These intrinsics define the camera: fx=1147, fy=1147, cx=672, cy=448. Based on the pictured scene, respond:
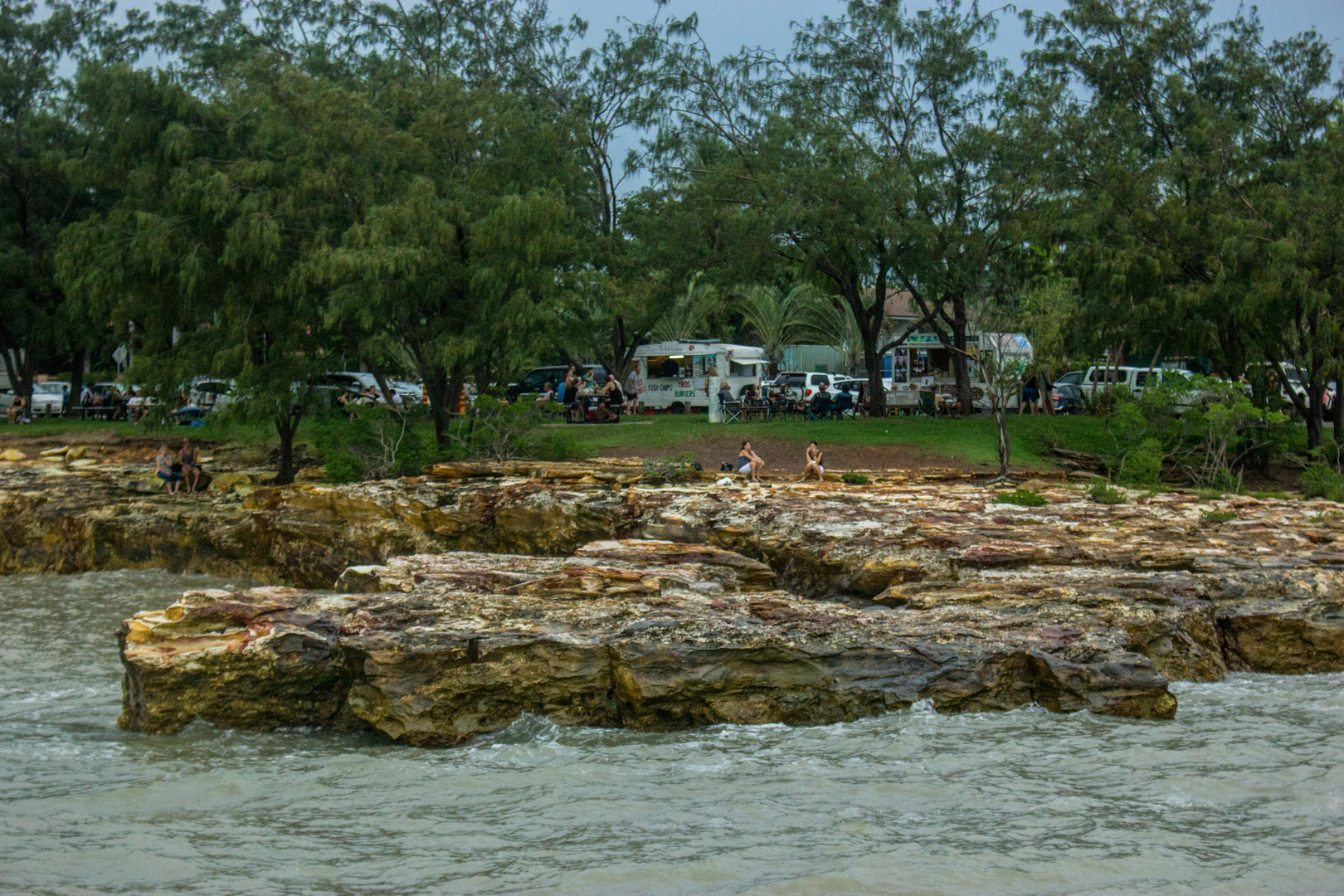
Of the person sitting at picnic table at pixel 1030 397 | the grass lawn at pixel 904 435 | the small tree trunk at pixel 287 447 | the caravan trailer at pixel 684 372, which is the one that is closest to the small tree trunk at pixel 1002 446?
the grass lawn at pixel 904 435

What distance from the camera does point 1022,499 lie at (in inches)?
657

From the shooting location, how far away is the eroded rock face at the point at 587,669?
9398 millimetres

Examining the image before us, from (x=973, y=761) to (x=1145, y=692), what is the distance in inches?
77.7

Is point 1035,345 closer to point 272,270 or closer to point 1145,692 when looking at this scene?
point 1145,692

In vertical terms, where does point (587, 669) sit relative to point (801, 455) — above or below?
below

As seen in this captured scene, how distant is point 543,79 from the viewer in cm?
3225

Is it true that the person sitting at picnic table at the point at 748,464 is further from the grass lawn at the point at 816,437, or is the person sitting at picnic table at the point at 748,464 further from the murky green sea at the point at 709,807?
the murky green sea at the point at 709,807

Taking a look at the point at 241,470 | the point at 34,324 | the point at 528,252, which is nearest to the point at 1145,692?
the point at 528,252

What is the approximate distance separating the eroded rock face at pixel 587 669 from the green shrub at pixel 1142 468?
1078cm

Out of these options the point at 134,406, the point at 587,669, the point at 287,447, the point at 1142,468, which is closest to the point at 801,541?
the point at 587,669

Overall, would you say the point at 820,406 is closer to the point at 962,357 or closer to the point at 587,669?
the point at 962,357

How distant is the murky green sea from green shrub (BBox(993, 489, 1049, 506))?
20.9 feet

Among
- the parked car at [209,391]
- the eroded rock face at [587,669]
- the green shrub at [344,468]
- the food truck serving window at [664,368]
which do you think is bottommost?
the eroded rock face at [587,669]

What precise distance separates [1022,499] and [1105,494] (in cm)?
145
